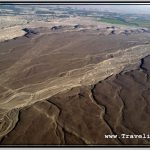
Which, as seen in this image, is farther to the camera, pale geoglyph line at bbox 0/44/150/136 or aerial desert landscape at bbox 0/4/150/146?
pale geoglyph line at bbox 0/44/150/136

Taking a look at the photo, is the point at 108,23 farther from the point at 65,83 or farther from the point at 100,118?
the point at 100,118

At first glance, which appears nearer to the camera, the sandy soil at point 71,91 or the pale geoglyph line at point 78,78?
the sandy soil at point 71,91

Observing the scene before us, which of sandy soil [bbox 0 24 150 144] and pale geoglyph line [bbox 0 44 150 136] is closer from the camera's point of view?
sandy soil [bbox 0 24 150 144]

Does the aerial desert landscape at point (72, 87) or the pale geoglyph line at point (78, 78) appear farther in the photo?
the pale geoglyph line at point (78, 78)

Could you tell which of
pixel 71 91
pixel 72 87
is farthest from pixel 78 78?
pixel 71 91

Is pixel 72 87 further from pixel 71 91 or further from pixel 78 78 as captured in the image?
pixel 78 78
